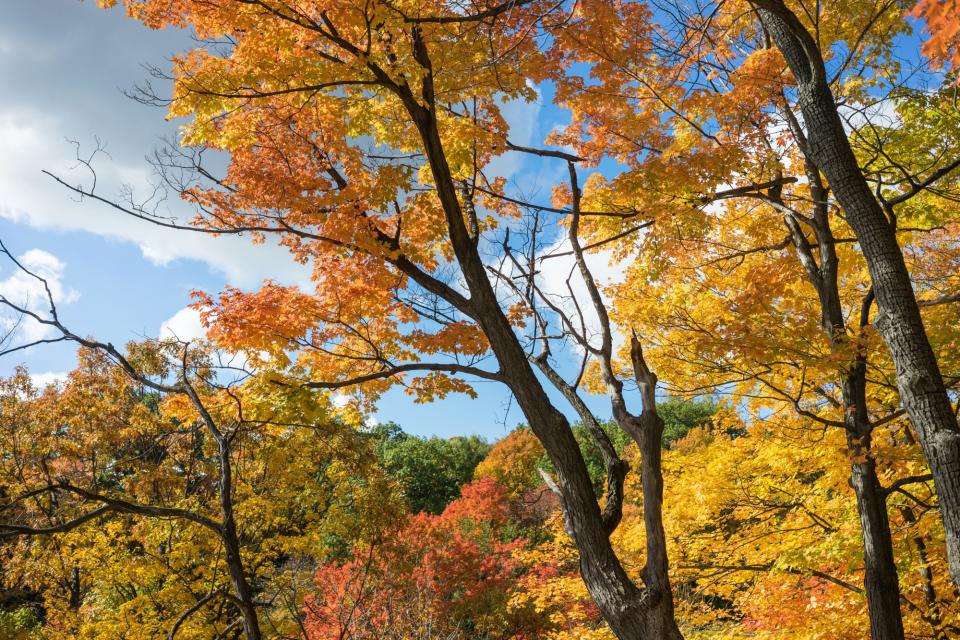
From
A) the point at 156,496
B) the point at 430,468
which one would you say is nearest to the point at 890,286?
the point at 156,496

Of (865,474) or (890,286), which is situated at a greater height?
(890,286)

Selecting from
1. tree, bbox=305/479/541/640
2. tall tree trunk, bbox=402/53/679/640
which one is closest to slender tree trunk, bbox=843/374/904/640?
tall tree trunk, bbox=402/53/679/640

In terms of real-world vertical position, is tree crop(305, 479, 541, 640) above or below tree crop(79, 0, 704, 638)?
below

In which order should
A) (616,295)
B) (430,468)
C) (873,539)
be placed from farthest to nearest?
1. (430,468)
2. (616,295)
3. (873,539)

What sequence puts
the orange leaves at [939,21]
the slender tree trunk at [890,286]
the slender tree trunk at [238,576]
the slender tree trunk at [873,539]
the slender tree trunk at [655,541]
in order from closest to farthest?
the orange leaves at [939,21] < the slender tree trunk at [890,286] < the slender tree trunk at [655,541] < the slender tree trunk at [873,539] < the slender tree trunk at [238,576]

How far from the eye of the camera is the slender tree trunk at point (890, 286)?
3.13m

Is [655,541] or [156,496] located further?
[156,496]

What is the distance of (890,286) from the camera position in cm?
353

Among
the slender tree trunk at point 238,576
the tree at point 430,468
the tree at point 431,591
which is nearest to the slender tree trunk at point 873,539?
the slender tree trunk at point 238,576

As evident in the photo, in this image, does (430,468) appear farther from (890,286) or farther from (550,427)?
(890,286)

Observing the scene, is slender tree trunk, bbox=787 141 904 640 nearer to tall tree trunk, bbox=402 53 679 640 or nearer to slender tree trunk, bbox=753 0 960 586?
slender tree trunk, bbox=753 0 960 586

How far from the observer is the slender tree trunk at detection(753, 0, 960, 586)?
313cm

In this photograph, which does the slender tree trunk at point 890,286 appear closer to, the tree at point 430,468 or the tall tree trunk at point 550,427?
the tall tree trunk at point 550,427

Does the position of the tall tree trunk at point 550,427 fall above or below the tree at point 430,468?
below
